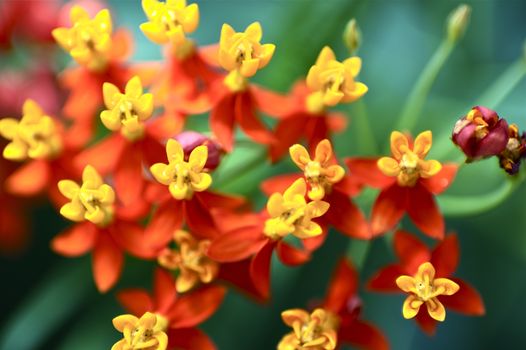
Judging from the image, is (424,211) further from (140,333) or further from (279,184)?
(140,333)

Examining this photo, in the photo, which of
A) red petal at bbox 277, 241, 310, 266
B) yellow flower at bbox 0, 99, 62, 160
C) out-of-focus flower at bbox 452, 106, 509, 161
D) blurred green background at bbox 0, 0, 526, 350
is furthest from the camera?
blurred green background at bbox 0, 0, 526, 350

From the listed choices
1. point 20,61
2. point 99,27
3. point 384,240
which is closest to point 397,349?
point 384,240

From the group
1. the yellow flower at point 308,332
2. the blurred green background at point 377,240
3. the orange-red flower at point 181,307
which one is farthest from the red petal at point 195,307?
the blurred green background at point 377,240

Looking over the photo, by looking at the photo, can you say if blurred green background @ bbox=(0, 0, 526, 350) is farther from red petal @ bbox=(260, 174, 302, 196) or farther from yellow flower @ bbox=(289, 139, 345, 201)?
yellow flower @ bbox=(289, 139, 345, 201)

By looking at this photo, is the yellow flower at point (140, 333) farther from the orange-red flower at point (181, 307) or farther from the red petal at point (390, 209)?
the red petal at point (390, 209)

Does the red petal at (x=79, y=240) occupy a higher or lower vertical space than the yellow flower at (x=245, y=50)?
lower

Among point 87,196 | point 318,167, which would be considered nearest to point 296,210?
point 318,167

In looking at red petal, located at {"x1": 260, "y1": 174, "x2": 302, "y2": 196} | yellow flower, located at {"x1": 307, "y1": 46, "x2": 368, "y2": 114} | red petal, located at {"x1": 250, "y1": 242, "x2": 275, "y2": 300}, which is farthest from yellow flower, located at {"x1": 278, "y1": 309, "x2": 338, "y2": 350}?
yellow flower, located at {"x1": 307, "y1": 46, "x2": 368, "y2": 114}
